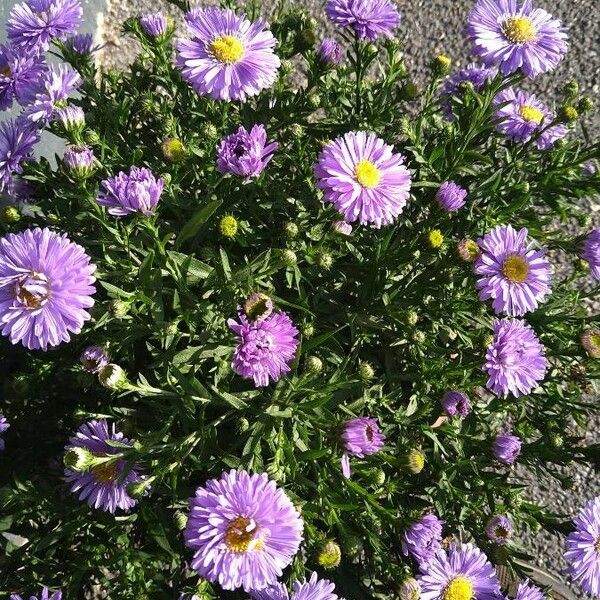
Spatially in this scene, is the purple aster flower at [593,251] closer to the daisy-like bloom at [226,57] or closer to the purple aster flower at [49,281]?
the daisy-like bloom at [226,57]

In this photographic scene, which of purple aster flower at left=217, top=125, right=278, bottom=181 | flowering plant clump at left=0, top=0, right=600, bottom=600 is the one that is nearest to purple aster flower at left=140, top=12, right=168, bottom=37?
flowering plant clump at left=0, top=0, right=600, bottom=600

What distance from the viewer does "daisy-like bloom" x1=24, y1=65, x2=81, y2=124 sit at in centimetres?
182

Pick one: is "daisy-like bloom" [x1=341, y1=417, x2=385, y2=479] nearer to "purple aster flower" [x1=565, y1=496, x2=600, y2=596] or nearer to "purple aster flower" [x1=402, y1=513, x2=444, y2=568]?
"purple aster flower" [x1=402, y1=513, x2=444, y2=568]

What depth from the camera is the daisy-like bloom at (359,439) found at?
1553 millimetres

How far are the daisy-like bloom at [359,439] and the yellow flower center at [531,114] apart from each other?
128cm

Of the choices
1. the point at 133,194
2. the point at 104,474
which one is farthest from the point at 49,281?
the point at 104,474

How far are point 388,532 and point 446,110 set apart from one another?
5.01ft

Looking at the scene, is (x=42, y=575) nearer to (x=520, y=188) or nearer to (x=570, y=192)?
(x=520, y=188)

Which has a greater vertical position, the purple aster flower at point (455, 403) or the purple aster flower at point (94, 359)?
the purple aster flower at point (455, 403)

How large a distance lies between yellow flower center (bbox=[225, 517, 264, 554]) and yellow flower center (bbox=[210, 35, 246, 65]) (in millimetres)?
1217

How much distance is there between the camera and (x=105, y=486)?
1.69m

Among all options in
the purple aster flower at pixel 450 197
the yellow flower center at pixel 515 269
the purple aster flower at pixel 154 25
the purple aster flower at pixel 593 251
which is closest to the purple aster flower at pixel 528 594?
the yellow flower center at pixel 515 269

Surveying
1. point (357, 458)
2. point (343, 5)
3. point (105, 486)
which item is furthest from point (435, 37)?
point (105, 486)

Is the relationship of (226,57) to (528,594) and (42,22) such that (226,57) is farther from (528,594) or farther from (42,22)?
(528,594)
